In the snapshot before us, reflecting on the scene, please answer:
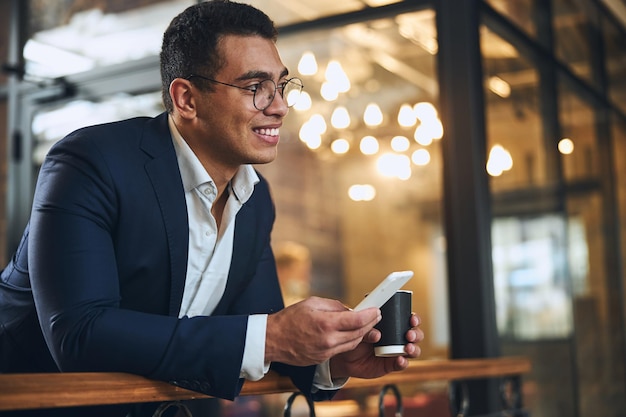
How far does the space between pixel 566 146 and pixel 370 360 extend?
292 centimetres

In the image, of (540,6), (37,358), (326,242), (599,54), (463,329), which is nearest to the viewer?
(37,358)

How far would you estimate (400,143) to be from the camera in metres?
8.27

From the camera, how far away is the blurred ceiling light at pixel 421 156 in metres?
8.05

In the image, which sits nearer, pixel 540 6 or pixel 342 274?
pixel 540 6

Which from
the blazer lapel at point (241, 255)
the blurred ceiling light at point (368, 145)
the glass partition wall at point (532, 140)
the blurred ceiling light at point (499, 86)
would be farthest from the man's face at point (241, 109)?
the blurred ceiling light at point (368, 145)

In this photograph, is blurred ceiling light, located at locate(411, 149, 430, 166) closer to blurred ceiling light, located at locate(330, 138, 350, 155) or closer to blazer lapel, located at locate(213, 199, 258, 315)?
blurred ceiling light, located at locate(330, 138, 350, 155)

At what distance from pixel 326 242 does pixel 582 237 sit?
19.5 feet

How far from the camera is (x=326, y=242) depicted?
10.0 meters

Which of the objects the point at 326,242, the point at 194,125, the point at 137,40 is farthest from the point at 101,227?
the point at 326,242

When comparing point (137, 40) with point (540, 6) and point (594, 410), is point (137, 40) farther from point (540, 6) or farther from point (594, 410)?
point (594, 410)

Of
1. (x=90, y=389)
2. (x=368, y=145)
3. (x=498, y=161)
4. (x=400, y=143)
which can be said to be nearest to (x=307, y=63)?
(x=498, y=161)

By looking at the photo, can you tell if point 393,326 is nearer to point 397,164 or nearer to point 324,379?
point 324,379

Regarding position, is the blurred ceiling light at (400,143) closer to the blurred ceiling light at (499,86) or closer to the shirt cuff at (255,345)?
the blurred ceiling light at (499,86)

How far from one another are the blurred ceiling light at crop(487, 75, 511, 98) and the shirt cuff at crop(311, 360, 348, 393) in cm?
223
